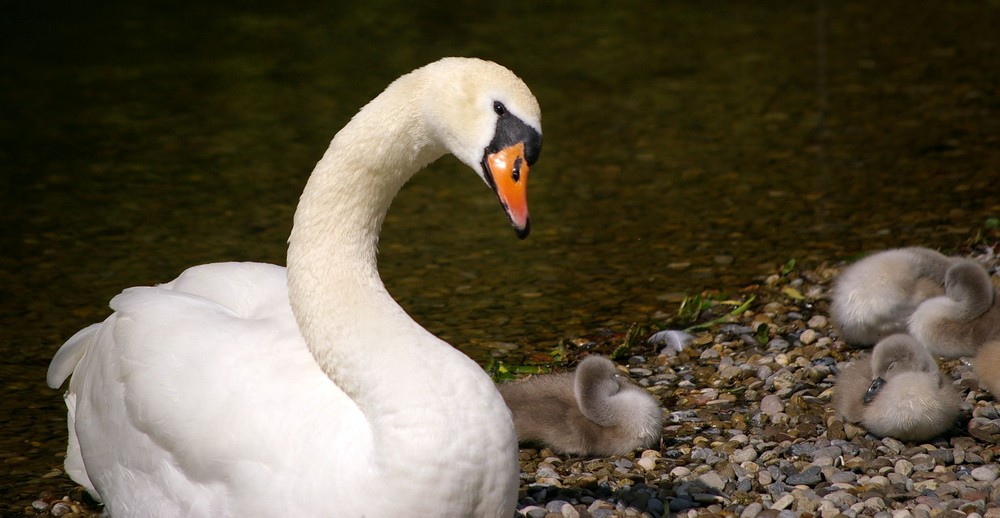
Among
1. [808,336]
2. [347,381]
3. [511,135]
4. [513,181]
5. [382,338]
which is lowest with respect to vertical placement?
[808,336]

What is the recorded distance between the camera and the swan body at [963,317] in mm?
6031

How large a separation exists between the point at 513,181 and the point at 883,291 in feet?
10.5

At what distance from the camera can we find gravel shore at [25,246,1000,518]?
4738 millimetres

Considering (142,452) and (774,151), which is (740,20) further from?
(142,452)

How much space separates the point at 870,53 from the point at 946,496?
27.1 ft

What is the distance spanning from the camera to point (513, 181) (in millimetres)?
3711

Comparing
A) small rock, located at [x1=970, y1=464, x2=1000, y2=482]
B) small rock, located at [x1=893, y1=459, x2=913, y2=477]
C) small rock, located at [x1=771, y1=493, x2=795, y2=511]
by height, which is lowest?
small rock, located at [x1=771, y1=493, x2=795, y2=511]

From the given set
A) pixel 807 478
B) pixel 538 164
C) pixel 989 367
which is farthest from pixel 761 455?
pixel 538 164

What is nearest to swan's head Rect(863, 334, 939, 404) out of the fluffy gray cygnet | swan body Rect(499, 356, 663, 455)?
the fluffy gray cygnet

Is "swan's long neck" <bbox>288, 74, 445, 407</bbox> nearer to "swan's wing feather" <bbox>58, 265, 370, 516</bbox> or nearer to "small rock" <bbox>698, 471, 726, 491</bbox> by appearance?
"swan's wing feather" <bbox>58, 265, 370, 516</bbox>

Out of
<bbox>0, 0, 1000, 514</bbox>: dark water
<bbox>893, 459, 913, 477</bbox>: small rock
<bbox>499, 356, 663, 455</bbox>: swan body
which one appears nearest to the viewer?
<bbox>893, 459, 913, 477</bbox>: small rock

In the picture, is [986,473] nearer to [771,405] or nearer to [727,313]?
[771,405]

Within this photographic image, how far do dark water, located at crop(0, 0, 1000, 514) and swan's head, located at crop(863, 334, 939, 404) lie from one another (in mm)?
1789

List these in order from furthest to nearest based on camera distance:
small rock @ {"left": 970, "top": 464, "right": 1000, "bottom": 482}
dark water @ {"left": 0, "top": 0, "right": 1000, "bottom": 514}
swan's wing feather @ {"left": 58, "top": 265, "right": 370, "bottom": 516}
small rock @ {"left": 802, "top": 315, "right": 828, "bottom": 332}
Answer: dark water @ {"left": 0, "top": 0, "right": 1000, "bottom": 514}
small rock @ {"left": 802, "top": 315, "right": 828, "bottom": 332}
small rock @ {"left": 970, "top": 464, "right": 1000, "bottom": 482}
swan's wing feather @ {"left": 58, "top": 265, "right": 370, "bottom": 516}
